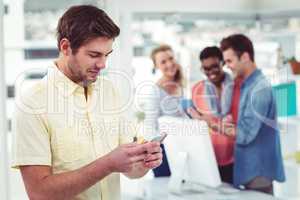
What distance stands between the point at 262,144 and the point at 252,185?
24 cm

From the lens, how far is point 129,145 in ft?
4.08

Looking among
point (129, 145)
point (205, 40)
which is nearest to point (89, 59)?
point (129, 145)

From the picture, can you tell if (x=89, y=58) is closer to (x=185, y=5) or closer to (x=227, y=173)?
(x=227, y=173)

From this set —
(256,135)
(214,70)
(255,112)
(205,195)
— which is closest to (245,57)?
(214,70)

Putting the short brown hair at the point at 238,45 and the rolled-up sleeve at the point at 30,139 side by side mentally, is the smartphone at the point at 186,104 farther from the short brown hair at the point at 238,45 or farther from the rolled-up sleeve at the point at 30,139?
the rolled-up sleeve at the point at 30,139

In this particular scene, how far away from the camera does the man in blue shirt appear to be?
2.52m

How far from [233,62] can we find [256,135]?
0.45 meters

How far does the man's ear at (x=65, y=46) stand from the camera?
1.34m

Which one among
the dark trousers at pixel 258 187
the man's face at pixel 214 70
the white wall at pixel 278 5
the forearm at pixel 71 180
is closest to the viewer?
the forearm at pixel 71 180

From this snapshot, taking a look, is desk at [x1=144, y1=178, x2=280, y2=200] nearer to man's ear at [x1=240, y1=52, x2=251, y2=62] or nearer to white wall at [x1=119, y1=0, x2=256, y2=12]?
man's ear at [x1=240, y1=52, x2=251, y2=62]

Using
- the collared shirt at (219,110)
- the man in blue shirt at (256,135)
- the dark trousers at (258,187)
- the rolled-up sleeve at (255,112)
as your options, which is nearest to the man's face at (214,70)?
the collared shirt at (219,110)

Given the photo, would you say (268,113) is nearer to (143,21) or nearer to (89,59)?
(143,21)

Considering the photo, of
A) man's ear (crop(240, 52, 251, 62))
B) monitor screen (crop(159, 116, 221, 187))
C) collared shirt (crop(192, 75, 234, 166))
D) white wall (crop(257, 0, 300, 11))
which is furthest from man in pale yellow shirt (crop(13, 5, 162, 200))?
white wall (crop(257, 0, 300, 11))

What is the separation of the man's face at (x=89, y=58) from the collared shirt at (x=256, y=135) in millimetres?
1369
